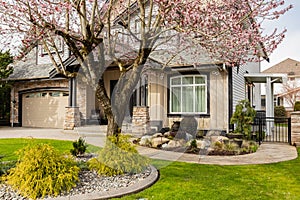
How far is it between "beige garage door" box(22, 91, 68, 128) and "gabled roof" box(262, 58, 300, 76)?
29.6 m

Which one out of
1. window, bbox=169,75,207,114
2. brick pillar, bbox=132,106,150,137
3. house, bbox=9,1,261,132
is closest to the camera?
house, bbox=9,1,261,132

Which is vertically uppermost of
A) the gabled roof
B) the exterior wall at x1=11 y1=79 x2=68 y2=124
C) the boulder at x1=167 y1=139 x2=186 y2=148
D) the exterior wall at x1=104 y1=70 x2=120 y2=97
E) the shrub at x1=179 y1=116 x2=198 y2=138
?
Result: the gabled roof

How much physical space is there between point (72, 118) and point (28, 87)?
19.4 feet

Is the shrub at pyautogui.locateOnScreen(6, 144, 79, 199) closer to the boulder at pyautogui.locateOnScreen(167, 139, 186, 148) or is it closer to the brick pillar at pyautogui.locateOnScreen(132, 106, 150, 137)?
the boulder at pyautogui.locateOnScreen(167, 139, 186, 148)

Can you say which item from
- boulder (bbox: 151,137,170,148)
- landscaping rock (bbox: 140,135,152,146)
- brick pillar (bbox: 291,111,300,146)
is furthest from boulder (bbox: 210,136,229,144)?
brick pillar (bbox: 291,111,300,146)

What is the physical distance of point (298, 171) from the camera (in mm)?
6406

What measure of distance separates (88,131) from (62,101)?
466cm

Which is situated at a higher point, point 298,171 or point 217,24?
point 217,24

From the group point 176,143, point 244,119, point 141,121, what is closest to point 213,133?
point 244,119

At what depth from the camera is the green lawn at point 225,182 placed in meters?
4.69

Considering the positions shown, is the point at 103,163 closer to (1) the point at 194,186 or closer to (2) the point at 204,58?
(1) the point at 194,186

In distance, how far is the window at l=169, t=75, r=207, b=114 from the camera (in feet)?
41.8

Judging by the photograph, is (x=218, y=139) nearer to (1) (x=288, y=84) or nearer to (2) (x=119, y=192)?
(2) (x=119, y=192)

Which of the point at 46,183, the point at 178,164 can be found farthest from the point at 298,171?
the point at 46,183
